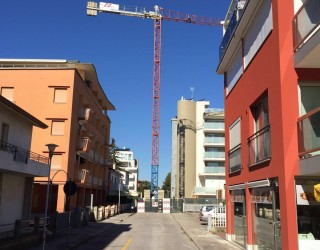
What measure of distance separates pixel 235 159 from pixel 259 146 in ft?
15.4

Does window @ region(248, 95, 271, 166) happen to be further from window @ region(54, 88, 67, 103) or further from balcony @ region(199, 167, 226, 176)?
balcony @ region(199, 167, 226, 176)

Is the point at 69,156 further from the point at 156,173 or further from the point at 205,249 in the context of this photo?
the point at 156,173

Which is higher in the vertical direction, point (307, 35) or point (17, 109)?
point (17, 109)

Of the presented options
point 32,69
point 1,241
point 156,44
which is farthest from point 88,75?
point 156,44

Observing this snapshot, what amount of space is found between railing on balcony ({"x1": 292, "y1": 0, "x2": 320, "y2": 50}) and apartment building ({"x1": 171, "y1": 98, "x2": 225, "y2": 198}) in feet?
194

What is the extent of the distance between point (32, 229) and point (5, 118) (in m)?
6.00

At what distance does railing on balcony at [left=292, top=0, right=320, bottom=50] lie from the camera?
1041 centimetres

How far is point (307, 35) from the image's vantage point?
10.3 meters

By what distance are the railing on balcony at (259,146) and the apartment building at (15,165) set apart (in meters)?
11.1

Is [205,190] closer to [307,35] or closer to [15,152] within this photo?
[15,152]

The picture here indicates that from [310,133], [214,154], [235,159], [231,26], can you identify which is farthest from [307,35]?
[214,154]

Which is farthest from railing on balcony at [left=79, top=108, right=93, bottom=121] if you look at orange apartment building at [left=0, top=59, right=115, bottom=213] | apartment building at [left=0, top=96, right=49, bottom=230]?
apartment building at [left=0, top=96, right=49, bottom=230]

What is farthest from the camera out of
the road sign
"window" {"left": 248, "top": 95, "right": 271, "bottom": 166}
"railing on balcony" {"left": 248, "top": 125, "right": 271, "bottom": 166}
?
the road sign

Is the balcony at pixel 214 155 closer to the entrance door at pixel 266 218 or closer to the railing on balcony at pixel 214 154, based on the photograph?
the railing on balcony at pixel 214 154
